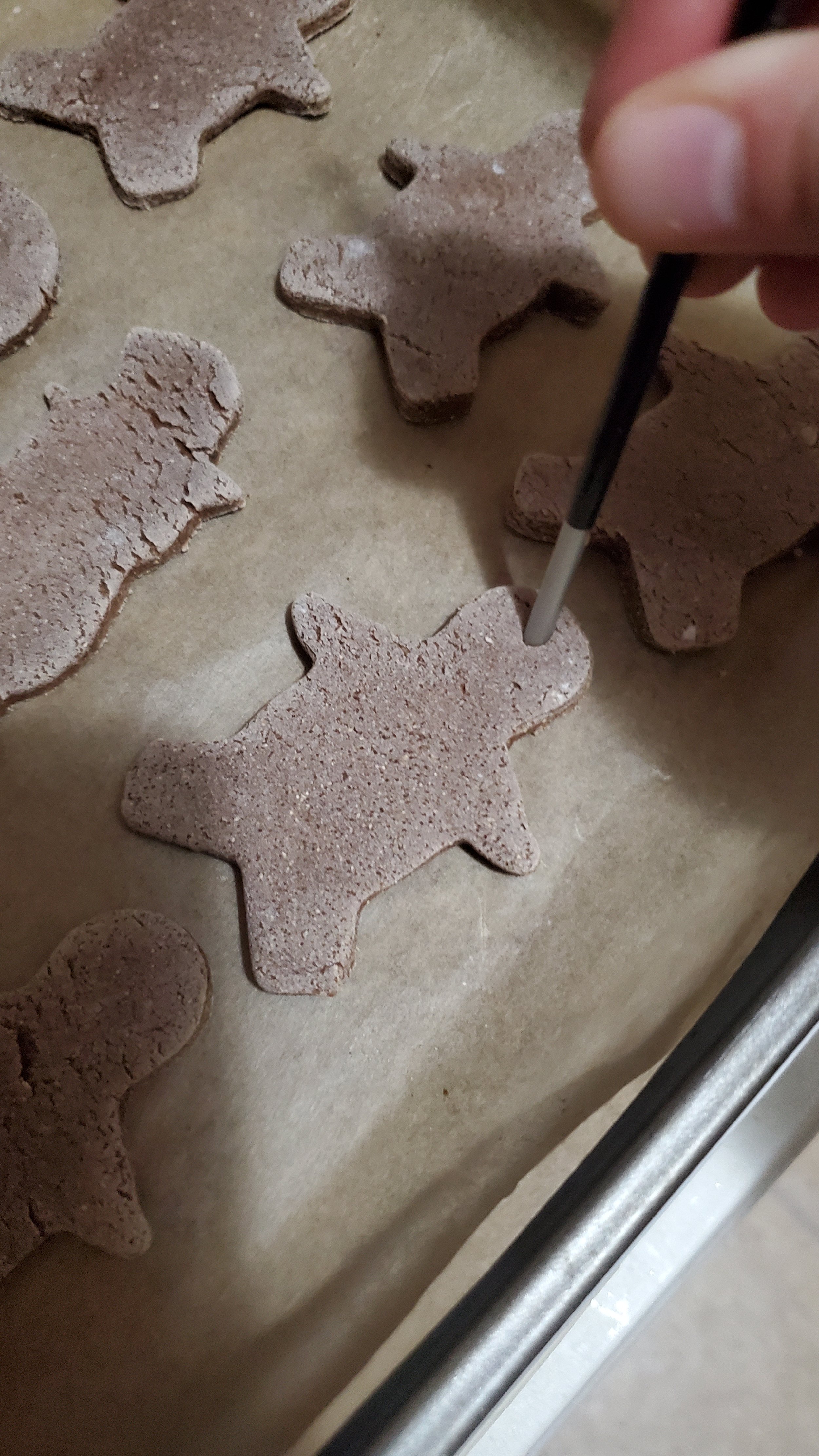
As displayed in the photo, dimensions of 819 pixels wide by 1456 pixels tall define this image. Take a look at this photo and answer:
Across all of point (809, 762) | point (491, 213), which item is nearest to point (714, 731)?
point (809, 762)

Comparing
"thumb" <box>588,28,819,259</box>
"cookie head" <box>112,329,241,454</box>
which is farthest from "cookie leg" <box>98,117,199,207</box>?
"thumb" <box>588,28,819,259</box>

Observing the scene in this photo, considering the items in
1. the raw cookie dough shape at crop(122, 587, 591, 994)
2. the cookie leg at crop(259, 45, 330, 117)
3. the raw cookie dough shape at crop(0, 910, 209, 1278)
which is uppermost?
the cookie leg at crop(259, 45, 330, 117)

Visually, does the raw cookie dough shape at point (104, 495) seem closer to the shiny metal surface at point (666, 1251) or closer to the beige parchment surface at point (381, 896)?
the beige parchment surface at point (381, 896)

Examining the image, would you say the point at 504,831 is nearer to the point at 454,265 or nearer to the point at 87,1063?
the point at 87,1063

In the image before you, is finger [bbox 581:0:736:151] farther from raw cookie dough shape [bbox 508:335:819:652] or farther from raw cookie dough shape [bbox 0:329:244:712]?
raw cookie dough shape [bbox 0:329:244:712]

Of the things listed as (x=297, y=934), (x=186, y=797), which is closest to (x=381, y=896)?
(x=297, y=934)

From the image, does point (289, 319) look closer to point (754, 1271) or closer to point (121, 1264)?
point (121, 1264)
